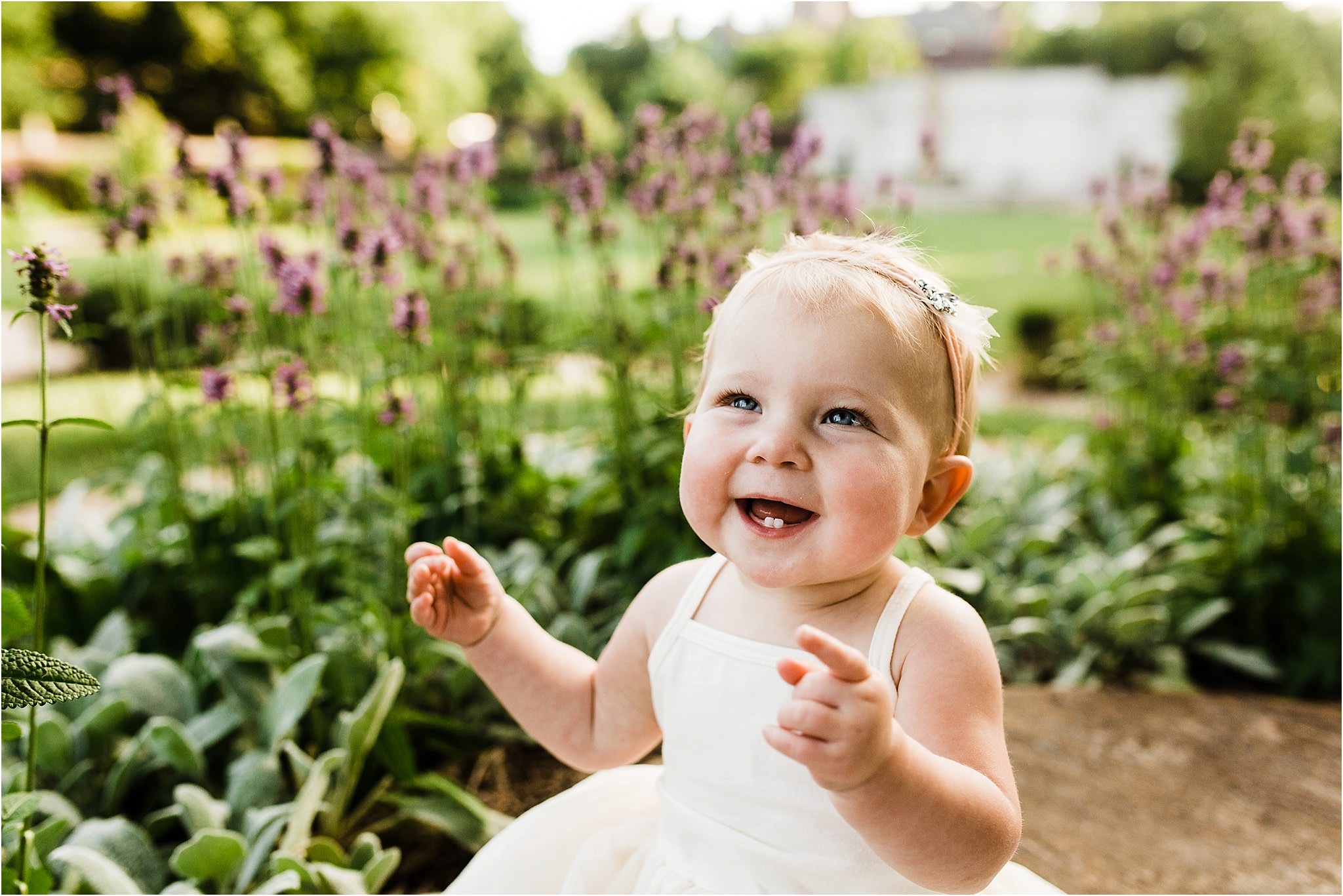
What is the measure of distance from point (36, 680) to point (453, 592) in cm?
43

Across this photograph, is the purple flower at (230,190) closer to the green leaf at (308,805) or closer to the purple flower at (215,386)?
the purple flower at (215,386)

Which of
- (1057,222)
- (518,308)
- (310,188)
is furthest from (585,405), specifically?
(1057,222)

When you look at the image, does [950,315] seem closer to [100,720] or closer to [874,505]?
[874,505]

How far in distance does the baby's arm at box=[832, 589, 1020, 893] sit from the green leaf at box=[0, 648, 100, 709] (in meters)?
0.78

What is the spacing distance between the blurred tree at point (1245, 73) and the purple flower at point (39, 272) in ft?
32.5

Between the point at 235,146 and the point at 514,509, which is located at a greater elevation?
the point at 235,146

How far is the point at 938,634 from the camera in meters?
1.07

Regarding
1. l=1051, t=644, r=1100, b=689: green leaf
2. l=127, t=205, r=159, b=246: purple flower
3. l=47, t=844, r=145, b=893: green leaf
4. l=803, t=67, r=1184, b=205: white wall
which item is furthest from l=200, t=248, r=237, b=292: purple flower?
l=803, t=67, r=1184, b=205: white wall

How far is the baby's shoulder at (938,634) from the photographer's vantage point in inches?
41.6

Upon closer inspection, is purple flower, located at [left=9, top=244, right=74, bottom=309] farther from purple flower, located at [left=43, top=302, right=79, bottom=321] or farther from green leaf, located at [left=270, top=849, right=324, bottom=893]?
green leaf, located at [left=270, top=849, right=324, bottom=893]

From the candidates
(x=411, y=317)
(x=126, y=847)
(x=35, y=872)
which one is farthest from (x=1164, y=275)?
(x=35, y=872)

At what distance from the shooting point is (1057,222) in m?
18.8

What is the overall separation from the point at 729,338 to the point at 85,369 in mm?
6438

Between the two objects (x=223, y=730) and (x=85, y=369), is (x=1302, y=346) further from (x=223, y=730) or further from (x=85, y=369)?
(x=85, y=369)
